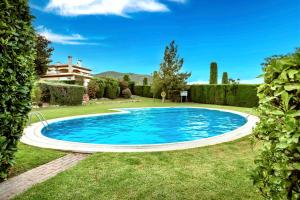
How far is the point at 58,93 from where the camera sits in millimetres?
23578

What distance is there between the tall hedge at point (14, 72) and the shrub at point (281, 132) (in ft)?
11.5

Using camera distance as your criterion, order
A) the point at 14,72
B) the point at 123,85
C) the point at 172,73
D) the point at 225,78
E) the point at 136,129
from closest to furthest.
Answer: the point at 14,72 → the point at 136,129 → the point at 172,73 → the point at 225,78 → the point at 123,85

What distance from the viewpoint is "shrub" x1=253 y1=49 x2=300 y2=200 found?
183cm

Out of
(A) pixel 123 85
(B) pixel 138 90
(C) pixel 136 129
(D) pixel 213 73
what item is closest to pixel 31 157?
(C) pixel 136 129

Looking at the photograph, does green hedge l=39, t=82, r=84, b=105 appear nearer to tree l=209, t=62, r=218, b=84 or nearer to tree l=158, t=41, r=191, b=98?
tree l=158, t=41, r=191, b=98

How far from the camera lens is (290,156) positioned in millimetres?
1902

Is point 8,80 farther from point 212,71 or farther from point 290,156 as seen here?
point 212,71

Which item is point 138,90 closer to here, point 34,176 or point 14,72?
point 34,176

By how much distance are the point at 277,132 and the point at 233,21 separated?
30.3 meters

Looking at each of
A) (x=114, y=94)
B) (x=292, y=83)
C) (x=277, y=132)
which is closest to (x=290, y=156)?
(x=277, y=132)

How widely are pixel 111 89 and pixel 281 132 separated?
33389 mm

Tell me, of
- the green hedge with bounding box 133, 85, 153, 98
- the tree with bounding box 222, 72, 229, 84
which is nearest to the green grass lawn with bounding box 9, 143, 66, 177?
the green hedge with bounding box 133, 85, 153, 98

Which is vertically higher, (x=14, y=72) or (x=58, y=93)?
(x=14, y=72)

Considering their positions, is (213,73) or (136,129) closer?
(136,129)
